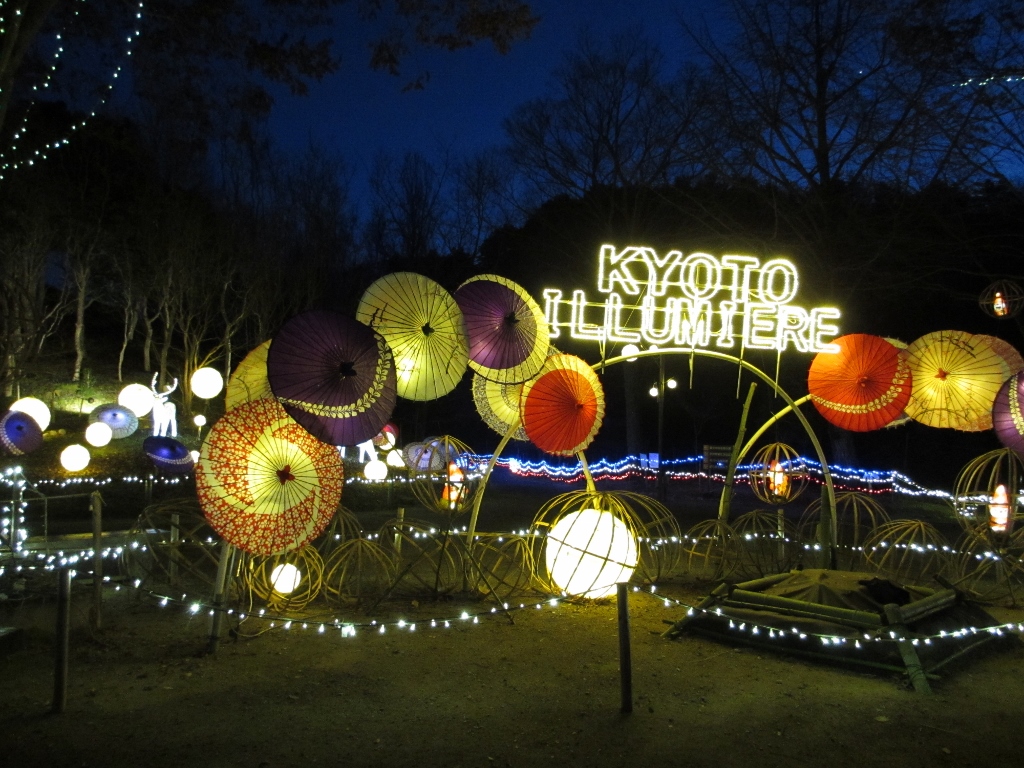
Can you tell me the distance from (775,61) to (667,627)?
12479 millimetres

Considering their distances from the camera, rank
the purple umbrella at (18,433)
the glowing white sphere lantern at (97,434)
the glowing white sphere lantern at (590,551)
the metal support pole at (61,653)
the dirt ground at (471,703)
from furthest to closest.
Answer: the glowing white sphere lantern at (97,434), the purple umbrella at (18,433), the glowing white sphere lantern at (590,551), the metal support pole at (61,653), the dirt ground at (471,703)

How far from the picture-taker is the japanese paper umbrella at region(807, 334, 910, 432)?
9.02 metres

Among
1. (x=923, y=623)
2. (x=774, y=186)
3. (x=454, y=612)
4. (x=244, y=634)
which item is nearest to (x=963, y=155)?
(x=774, y=186)

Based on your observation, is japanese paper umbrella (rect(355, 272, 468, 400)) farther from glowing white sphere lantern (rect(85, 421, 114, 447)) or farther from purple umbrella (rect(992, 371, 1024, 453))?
glowing white sphere lantern (rect(85, 421, 114, 447))

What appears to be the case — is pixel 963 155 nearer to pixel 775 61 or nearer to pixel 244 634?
pixel 775 61

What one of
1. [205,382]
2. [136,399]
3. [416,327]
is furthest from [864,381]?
[136,399]

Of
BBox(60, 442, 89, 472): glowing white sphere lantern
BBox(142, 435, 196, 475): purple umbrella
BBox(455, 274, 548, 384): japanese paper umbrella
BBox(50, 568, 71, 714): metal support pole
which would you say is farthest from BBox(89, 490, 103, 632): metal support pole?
BBox(60, 442, 89, 472): glowing white sphere lantern

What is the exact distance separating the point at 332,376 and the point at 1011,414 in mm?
6672

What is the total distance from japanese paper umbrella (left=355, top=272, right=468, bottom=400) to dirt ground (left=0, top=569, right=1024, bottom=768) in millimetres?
2388

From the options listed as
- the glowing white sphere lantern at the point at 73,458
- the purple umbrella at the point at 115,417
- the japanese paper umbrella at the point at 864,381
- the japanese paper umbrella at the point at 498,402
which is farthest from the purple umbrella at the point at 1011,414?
the purple umbrella at the point at 115,417

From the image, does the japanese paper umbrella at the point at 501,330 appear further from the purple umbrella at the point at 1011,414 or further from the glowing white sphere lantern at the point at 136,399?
the glowing white sphere lantern at the point at 136,399

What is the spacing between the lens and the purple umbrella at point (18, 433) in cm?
1466

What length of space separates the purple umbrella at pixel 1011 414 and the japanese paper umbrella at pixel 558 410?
4.15 metres

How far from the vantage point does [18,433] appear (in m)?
14.8
